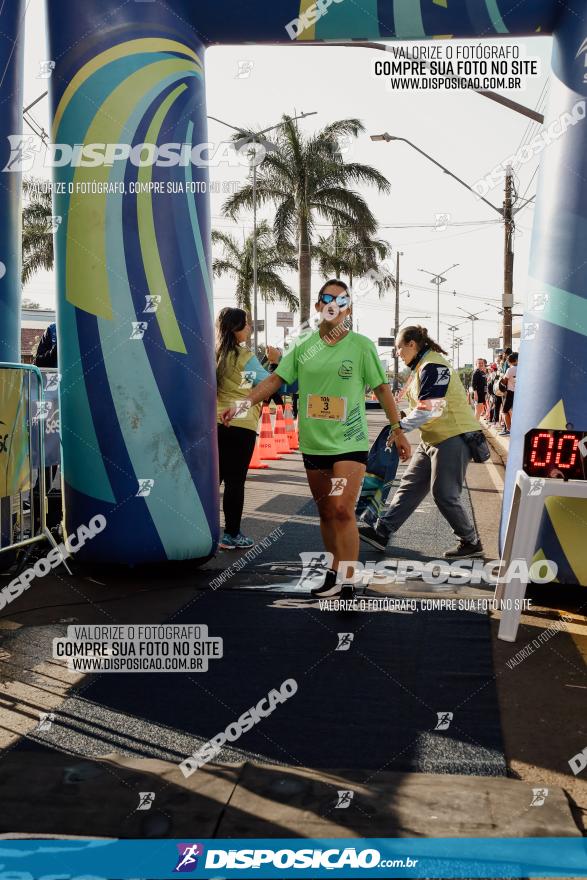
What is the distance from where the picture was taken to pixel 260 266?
145 feet

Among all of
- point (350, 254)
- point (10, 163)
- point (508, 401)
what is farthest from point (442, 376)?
point (350, 254)

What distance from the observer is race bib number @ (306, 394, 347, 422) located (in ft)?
20.6

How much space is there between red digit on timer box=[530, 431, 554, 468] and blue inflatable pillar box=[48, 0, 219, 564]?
8.66 ft

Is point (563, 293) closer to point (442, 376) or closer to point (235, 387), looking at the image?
point (442, 376)

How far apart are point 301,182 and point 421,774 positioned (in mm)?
34465

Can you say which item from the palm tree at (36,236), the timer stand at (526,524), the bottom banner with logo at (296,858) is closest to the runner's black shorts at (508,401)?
the timer stand at (526,524)

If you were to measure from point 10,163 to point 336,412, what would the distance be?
3.32m

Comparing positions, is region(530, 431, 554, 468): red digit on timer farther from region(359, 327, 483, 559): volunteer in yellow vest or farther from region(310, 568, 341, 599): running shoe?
region(359, 327, 483, 559): volunteer in yellow vest

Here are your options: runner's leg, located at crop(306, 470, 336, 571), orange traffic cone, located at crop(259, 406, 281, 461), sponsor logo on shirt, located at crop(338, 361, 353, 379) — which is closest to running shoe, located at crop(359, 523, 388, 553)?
runner's leg, located at crop(306, 470, 336, 571)

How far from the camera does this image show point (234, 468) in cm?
816

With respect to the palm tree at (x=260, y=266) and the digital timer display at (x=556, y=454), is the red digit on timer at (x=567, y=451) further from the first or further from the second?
the palm tree at (x=260, y=266)

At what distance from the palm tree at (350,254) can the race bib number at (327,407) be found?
32.5 metres

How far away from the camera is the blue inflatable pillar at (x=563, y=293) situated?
6.12 m

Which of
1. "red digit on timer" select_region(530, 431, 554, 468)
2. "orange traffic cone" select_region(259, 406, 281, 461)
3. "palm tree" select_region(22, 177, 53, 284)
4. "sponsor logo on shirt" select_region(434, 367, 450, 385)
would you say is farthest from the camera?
"palm tree" select_region(22, 177, 53, 284)
